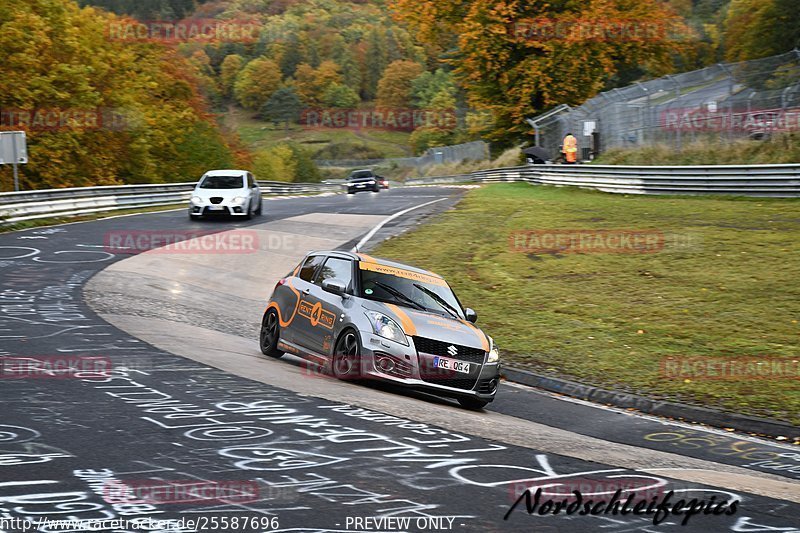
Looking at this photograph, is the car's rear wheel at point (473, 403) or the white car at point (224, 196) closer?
the car's rear wheel at point (473, 403)

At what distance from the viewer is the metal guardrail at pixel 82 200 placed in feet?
94.5

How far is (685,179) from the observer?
1190 inches

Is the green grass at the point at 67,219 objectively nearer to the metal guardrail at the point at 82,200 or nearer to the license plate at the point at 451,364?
the metal guardrail at the point at 82,200

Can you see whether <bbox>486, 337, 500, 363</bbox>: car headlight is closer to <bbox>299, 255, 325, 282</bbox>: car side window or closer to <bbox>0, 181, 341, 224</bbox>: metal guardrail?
<bbox>299, 255, 325, 282</bbox>: car side window

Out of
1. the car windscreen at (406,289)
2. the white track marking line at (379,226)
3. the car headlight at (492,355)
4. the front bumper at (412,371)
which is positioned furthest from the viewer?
the white track marking line at (379,226)

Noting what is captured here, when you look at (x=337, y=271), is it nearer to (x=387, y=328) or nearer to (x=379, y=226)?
(x=387, y=328)

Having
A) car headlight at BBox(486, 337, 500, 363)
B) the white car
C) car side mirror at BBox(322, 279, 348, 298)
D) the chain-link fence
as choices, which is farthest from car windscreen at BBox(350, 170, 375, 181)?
car headlight at BBox(486, 337, 500, 363)

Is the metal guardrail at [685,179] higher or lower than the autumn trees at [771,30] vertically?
lower

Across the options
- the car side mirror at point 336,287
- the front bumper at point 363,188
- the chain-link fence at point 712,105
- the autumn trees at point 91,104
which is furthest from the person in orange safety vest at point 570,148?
the car side mirror at point 336,287

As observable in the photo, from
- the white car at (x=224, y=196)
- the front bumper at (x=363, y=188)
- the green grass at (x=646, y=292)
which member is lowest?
the green grass at (x=646, y=292)

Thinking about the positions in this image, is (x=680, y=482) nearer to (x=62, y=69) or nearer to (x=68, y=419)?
(x=68, y=419)

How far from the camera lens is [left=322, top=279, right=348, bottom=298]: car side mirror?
11.5 metres

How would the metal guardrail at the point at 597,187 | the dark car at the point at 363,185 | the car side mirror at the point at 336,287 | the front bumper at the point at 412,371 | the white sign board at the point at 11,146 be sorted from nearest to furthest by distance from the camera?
the front bumper at the point at 412,371, the car side mirror at the point at 336,287, the metal guardrail at the point at 597,187, the white sign board at the point at 11,146, the dark car at the point at 363,185

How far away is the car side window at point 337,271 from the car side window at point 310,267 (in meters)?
0.25
